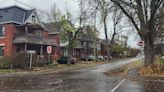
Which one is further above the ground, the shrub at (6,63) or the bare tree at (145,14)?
the bare tree at (145,14)

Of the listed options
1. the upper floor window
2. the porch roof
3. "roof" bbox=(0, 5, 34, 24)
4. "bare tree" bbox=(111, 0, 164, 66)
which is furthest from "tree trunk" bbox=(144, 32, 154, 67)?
the upper floor window

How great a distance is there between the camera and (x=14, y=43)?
5231 centimetres

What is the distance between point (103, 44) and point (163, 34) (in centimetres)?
6104

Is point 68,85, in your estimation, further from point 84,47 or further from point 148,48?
point 84,47

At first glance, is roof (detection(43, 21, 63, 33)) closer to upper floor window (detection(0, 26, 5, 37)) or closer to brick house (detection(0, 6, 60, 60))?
brick house (detection(0, 6, 60, 60))

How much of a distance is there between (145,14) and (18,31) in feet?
86.4

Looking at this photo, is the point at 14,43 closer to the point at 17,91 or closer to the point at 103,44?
the point at 17,91

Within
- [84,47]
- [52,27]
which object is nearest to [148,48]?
[52,27]

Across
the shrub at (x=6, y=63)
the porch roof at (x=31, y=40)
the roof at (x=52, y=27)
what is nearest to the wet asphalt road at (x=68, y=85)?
the shrub at (x=6, y=63)

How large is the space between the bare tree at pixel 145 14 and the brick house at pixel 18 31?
2131 centimetres

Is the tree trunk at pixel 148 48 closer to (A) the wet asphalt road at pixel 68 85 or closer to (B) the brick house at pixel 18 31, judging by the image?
(A) the wet asphalt road at pixel 68 85

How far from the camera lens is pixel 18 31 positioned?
54094mm

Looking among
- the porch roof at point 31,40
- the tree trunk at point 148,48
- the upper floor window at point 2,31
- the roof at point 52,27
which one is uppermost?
the roof at point 52,27

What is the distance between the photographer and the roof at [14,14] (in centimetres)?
5341
